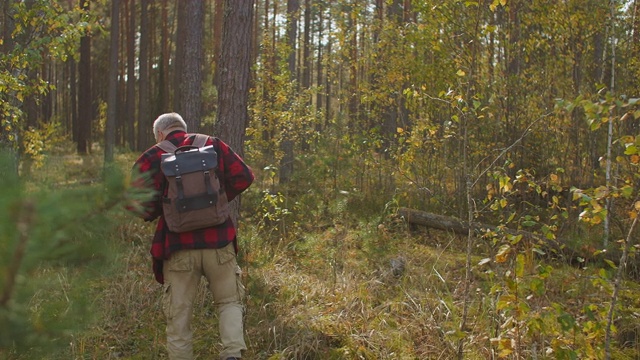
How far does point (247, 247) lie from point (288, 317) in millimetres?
1774

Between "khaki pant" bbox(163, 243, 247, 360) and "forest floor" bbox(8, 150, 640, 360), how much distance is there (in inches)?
17.3

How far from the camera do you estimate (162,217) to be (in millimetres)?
4105

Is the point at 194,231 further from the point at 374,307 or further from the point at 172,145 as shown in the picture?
the point at 374,307

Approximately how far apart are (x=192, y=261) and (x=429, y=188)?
19.5 feet

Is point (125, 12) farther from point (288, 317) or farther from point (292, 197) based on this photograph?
point (288, 317)

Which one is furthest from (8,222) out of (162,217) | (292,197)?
(292,197)

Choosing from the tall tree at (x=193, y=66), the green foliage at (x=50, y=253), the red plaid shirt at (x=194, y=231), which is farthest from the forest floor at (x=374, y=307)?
the tall tree at (x=193, y=66)

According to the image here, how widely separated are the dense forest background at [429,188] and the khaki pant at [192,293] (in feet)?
2.23

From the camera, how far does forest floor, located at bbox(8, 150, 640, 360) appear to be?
4.05 metres

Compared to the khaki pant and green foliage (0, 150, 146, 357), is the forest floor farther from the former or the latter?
green foliage (0, 150, 146, 357)

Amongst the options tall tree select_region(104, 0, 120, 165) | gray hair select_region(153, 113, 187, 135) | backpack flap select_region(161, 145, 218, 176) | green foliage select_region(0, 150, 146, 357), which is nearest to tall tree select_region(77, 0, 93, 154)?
tall tree select_region(104, 0, 120, 165)

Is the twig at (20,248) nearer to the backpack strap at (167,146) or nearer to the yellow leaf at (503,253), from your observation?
the backpack strap at (167,146)

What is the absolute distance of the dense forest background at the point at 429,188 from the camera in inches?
126

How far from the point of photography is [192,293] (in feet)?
13.8
